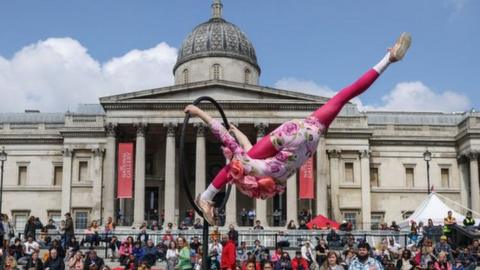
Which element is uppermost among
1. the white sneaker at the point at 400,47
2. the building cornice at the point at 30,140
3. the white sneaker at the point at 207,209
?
the building cornice at the point at 30,140

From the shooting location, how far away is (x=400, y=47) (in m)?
9.88

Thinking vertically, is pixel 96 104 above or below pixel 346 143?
above

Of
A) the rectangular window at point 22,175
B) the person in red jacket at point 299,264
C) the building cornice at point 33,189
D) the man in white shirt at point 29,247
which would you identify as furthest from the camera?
the rectangular window at point 22,175

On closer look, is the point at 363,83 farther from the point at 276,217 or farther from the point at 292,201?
the point at 276,217

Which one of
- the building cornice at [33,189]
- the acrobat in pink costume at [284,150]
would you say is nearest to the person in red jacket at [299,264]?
the acrobat in pink costume at [284,150]

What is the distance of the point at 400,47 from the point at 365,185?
5037 centimetres

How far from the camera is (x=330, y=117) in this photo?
993 cm

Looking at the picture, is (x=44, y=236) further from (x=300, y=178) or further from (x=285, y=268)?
(x=300, y=178)

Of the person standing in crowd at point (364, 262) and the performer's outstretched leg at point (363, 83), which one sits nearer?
the performer's outstretched leg at point (363, 83)

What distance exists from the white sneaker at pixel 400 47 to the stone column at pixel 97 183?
47801 mm

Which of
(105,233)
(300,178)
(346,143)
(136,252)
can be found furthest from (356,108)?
(136,252)

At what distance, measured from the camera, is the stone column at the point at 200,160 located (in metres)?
52.2

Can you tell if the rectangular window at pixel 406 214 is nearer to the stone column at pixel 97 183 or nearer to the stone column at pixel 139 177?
the stone column at pixel 139 177

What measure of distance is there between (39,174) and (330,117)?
179ft
